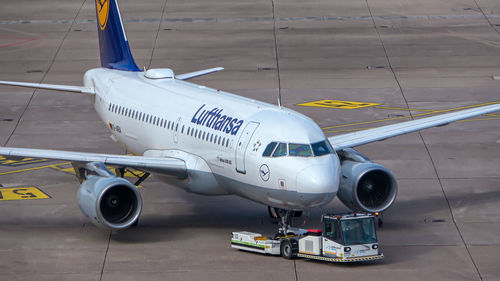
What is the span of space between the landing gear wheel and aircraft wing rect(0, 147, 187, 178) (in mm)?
4996

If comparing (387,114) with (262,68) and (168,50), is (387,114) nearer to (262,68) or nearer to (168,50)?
(262,68)

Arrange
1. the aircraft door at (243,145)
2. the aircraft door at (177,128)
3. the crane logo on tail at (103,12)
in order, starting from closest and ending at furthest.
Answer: the aircraft door at (243,145)
the aircraft door at (177,128)
the crane logo on tail at (103,12)

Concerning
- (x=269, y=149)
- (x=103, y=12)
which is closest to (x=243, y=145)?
(x=269, y=149)

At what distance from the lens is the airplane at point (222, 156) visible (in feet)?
91.4

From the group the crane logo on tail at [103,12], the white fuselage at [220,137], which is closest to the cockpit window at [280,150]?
the white fuselage at [220,137]

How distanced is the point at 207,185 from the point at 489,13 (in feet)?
146

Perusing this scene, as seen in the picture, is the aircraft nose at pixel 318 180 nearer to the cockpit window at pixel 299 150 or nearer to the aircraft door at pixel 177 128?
the cockpit window at pixel 299 150

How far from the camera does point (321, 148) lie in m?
28.1

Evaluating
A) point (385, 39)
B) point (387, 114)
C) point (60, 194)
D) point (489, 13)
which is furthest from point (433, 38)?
point (60, 194)

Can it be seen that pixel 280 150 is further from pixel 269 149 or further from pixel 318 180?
pixel 318 180

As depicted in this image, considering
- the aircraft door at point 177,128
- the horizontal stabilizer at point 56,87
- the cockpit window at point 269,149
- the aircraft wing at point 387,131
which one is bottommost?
the horizontal stabilizer at point 56,87

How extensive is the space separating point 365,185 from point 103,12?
15649 millimetres

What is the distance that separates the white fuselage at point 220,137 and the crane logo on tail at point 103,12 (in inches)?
134

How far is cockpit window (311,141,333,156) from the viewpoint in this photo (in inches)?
1098
